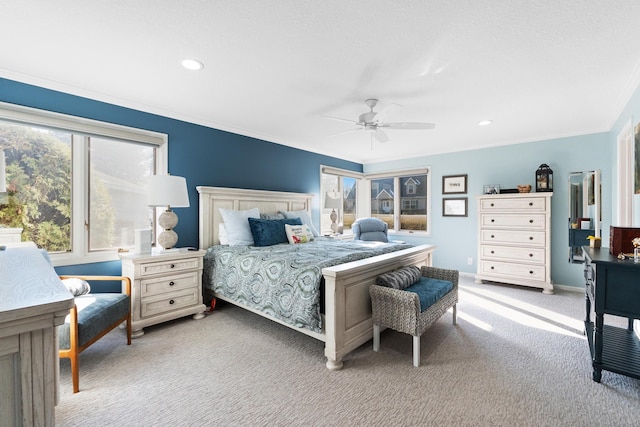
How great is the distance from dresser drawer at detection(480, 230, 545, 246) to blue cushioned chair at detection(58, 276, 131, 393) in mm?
4781

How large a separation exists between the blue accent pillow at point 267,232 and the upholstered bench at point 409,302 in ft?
4.87

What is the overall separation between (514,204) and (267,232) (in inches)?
145

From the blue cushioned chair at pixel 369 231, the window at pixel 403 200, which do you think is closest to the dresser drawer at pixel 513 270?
the window at pixel 403 200

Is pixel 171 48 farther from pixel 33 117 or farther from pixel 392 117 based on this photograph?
pixel 392 117

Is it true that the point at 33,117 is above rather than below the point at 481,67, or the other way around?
below

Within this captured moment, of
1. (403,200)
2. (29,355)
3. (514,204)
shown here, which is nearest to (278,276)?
(29,355)

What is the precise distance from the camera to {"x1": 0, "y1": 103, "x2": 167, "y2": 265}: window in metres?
2.54

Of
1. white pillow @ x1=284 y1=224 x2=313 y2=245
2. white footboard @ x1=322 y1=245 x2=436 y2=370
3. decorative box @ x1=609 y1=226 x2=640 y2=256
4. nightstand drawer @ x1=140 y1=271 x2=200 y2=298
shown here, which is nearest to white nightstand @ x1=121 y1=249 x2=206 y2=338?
nightstand drawer @ x1=140 y1=271 x2=200 y2=298

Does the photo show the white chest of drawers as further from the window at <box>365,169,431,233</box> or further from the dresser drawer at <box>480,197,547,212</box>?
the window at <box>365,169,431,233</box>

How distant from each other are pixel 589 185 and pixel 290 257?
438 cm

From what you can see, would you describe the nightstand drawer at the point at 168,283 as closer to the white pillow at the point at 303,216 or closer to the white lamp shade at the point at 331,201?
the white pillow at the point at 303,216

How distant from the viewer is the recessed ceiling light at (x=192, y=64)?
226 cm

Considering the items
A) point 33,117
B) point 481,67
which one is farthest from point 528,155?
point 33,117

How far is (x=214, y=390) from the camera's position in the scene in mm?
1903
